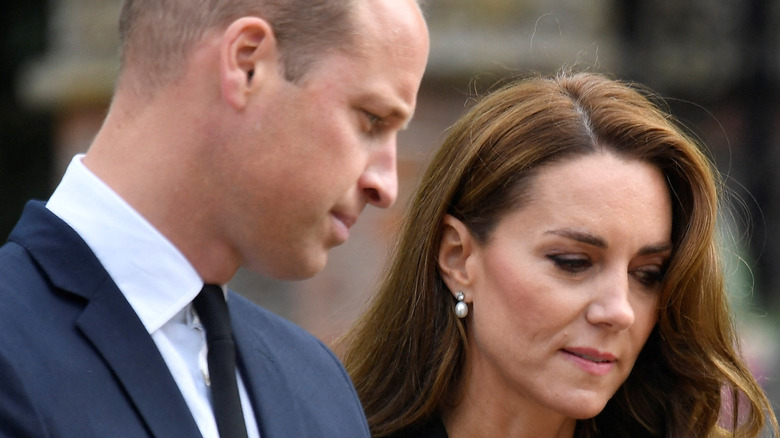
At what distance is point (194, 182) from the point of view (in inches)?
84.3

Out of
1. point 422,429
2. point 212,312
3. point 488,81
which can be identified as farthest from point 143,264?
point 488,81

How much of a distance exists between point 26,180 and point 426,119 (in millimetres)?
2832

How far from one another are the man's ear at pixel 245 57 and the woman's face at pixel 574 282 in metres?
1.08

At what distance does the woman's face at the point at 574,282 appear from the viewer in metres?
2.97

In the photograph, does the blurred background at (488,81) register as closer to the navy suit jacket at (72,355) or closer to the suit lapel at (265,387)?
the suit lapel at (265,387)

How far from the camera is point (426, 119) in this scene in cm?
909

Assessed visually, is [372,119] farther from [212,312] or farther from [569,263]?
[569,263]

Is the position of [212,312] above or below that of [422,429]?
above

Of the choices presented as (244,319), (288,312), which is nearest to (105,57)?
(288,312)

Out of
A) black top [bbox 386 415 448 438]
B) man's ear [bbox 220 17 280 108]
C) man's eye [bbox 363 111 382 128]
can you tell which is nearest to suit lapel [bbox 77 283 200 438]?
man's ear [bbox 220 17 280 108]

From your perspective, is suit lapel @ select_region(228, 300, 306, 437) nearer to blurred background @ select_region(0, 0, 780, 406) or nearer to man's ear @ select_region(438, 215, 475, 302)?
man's ear @ select_region(438, 215, 475, 302)

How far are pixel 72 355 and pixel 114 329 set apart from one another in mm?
94

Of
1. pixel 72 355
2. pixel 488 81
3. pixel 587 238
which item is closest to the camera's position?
pixel 72 355

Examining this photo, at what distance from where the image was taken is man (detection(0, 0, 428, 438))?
6.91 feet
